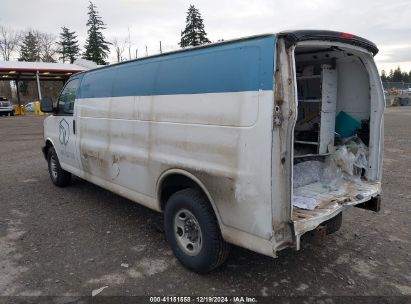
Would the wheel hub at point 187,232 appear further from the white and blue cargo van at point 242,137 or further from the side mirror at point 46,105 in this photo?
the side mirror at point 46,105

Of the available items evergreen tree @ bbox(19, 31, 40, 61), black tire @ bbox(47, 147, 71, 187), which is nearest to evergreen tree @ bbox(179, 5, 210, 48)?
evergreen tree @ bbox(19, 31, 40, 61)

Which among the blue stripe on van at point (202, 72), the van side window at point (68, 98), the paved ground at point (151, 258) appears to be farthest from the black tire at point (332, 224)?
the van side window at point (68, 98)

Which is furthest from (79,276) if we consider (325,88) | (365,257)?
(325,88)

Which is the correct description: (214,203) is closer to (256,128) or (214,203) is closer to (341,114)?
(256,128)

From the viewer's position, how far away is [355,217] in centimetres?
517

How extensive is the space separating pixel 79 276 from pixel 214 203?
1594 mm

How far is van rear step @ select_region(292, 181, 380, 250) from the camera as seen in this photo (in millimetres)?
3055

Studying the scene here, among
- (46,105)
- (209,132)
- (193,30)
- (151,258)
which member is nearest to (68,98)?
(46,105)

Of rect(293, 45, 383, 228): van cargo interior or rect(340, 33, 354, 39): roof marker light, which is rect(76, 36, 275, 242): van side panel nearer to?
rect(340, 33, 354, 39): roof marker light

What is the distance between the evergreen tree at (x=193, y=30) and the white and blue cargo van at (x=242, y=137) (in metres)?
42.7

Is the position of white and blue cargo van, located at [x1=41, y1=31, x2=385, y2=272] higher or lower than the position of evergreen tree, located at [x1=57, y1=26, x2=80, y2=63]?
lower

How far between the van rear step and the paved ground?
1.92 feet

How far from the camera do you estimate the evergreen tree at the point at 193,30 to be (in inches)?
1812

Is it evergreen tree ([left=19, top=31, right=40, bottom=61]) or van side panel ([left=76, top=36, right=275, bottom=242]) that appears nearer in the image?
van side panel ([left=76, top=36, right=275, bottom=242])
